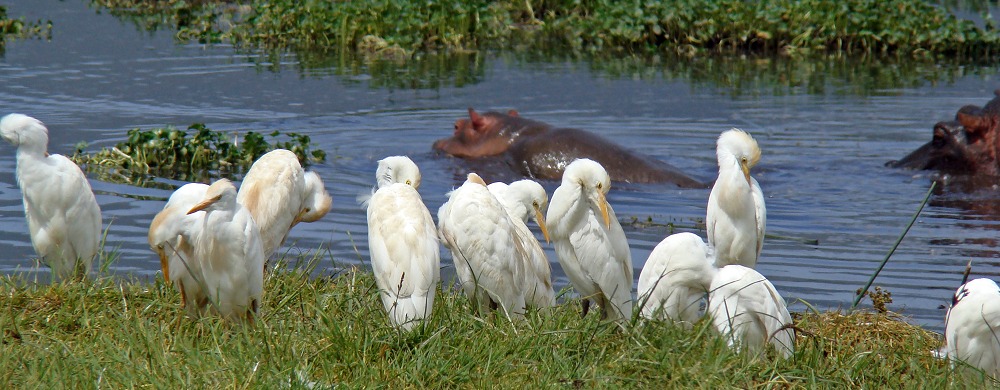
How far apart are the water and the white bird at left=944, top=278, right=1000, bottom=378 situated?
1.20 m

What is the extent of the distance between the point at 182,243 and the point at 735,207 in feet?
7.26

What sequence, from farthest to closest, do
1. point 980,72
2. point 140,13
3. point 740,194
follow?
point 140,13, point 980,72, point 740,194

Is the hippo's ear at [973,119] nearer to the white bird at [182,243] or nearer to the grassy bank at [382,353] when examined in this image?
the grassy bank at [382,353]

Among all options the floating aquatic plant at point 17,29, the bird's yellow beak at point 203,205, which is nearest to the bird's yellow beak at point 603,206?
the bird's yellow beak at point 203,205

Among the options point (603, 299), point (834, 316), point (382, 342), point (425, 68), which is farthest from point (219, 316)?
point (425, 68)

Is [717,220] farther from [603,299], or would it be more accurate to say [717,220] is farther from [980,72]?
[980,72]

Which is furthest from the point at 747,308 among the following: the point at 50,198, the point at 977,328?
the point at 50,198

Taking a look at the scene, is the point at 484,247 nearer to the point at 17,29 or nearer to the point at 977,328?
the point at 977,328

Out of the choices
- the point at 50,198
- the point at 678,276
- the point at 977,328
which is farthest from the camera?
the point at 50,198

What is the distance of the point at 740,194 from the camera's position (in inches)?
200

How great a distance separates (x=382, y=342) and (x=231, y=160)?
5907 mm

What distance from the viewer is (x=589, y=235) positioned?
4.92 meters

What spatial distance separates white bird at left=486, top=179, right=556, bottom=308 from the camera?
505 centimetres

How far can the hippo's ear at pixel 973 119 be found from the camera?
9898 mm
